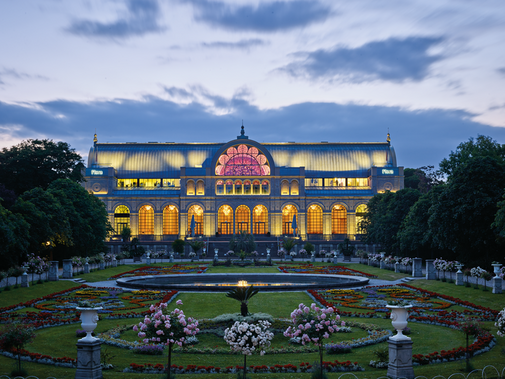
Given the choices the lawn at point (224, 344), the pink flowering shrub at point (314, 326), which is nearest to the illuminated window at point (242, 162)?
the lawn at point (224, 344)

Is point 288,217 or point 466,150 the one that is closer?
point 466,150

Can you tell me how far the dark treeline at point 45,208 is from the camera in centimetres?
4039

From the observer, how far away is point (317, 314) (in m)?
14.3

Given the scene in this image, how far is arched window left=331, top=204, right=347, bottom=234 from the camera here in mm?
95438

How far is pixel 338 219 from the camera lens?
95.8 meters

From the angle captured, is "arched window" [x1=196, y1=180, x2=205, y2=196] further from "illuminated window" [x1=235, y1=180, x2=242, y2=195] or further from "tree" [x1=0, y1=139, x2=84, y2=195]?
"tree" [x1=0, y1=139, x2=84, y2=195]

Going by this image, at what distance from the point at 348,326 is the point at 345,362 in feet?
22.0

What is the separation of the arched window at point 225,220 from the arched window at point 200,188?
446cm

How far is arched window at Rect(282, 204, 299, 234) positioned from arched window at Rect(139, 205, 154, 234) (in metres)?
24.3

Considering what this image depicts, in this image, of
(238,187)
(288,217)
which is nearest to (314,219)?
(288,217)

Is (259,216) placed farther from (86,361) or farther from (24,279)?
(86,361)

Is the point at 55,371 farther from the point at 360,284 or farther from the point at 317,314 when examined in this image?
the point at 360,284

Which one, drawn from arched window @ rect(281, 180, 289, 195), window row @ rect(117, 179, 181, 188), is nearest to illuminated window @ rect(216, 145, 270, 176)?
arched window @ rect(281, 180, 289, 195)

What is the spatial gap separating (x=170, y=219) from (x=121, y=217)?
9.02 metres
